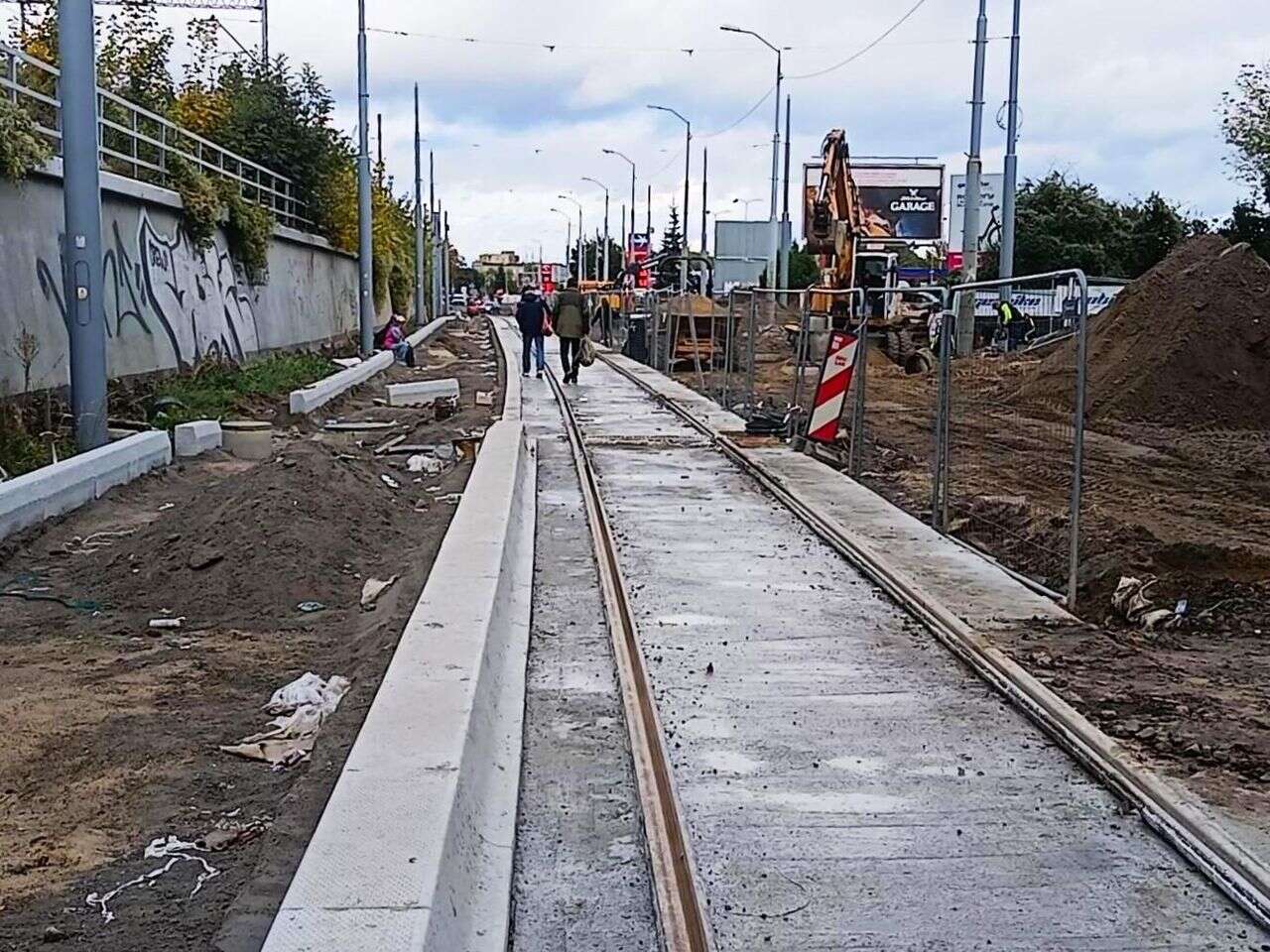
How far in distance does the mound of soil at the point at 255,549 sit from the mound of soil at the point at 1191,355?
13.4 m

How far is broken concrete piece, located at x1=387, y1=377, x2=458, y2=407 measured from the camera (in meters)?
25.6

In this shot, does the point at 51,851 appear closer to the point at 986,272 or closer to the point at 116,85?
the point at 116,85

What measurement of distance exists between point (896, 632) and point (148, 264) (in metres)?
15.6

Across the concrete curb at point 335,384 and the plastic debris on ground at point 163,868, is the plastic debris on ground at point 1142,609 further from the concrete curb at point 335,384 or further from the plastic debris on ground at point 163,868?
the concrete curb at point 335,384

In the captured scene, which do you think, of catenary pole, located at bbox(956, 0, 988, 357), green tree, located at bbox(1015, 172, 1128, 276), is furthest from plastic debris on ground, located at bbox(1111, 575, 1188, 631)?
green tree, located at bbox(1015, 172, 1128, 276)

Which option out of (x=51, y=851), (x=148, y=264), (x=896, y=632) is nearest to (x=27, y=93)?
(x=148, y=264)

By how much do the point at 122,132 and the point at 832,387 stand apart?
10565 mm

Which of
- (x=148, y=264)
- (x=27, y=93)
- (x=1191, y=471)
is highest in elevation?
(x=27, y=93)

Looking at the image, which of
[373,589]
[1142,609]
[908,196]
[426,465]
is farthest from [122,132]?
[908,196]

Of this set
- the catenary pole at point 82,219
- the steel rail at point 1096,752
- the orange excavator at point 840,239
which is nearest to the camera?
the steel rail at point 1096,752

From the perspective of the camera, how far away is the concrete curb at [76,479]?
1096cm

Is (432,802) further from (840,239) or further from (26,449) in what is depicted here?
(840,239)

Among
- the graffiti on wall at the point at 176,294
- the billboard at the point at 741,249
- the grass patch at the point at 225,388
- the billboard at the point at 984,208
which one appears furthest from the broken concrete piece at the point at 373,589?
the billboard at the point at 984,208

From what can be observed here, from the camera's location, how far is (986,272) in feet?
184
